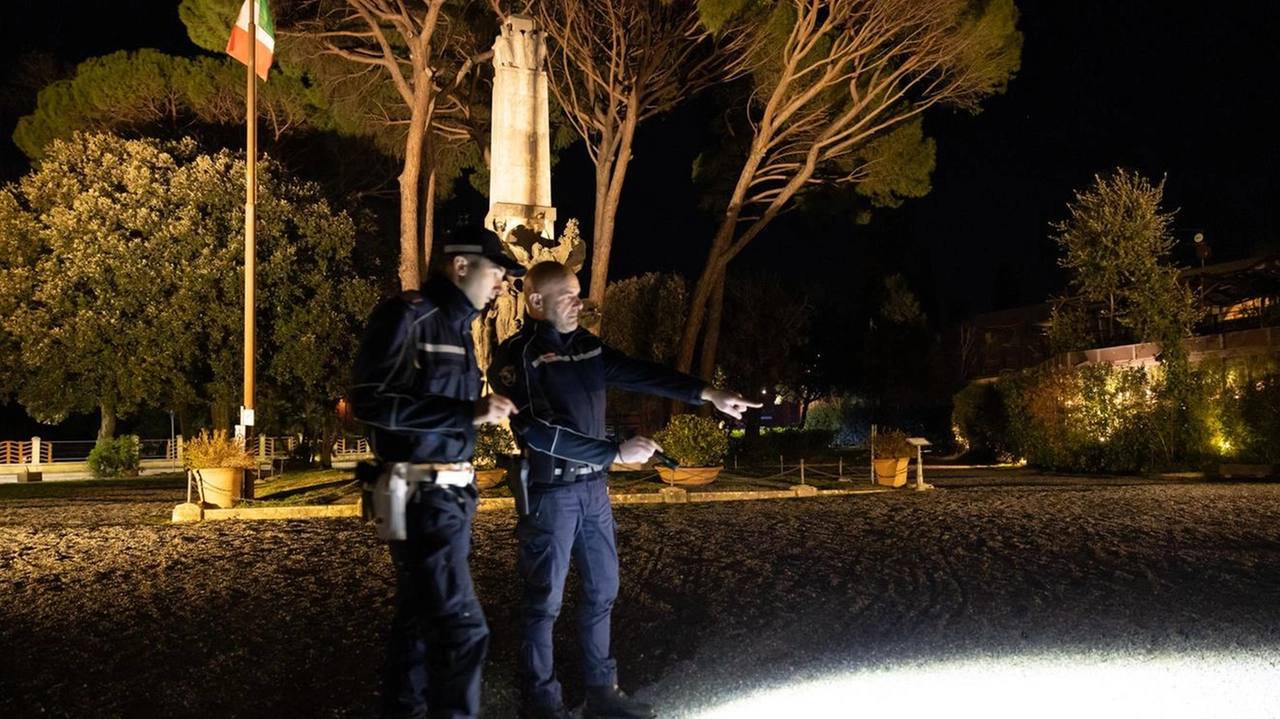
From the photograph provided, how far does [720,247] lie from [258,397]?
11.5 metres

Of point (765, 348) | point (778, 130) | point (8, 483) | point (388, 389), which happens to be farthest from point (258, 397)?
point (388, 389)

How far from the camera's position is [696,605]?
22.5 feet

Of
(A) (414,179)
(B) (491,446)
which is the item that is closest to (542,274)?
(B) (491,446)

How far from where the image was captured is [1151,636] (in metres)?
5.72

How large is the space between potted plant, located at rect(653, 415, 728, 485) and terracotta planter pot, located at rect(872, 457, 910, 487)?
2.92m

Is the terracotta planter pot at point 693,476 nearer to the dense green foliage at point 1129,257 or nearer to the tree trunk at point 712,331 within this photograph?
the tree trunk at point 712,331

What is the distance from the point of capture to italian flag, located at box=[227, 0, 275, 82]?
18.0 meters

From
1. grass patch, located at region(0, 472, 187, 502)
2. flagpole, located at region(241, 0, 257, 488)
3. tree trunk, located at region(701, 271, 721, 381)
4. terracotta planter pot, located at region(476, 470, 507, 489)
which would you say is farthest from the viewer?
tree trunk, located at region(701, 271, 721, 381)

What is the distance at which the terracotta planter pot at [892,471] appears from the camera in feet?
61.1

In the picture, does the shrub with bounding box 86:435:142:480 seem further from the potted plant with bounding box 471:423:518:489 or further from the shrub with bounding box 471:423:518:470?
the shrub with bounding box 471:423:518:470

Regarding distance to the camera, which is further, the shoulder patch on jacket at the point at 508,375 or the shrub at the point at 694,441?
the shrub at the point at 694,441

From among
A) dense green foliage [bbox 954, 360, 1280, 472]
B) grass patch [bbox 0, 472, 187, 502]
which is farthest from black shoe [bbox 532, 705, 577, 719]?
dense green foliage [bbox 954, 360, 1280, 472]

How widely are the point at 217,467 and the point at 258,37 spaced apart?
25.1ft

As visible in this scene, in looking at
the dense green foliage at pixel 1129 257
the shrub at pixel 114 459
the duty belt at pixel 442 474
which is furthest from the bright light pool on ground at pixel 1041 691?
the shrub at pixel 114 459
